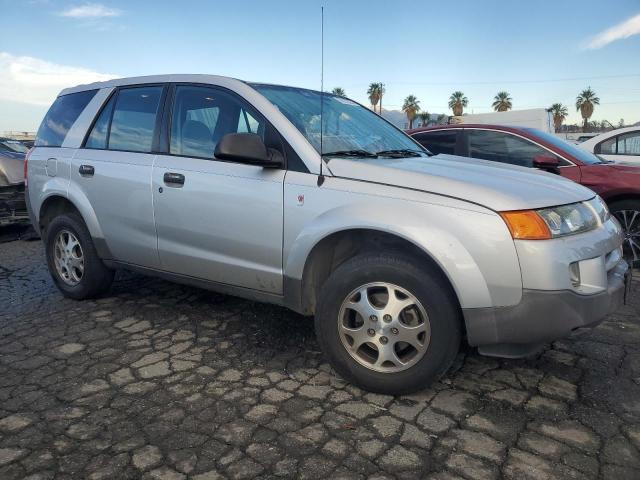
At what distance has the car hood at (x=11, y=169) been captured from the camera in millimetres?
7176

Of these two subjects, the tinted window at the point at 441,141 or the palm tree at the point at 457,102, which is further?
the palm tree at the point at 457,102

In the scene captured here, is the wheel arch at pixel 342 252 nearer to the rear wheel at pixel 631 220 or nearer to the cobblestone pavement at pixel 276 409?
the cobblestone pavement at pixel 276 409

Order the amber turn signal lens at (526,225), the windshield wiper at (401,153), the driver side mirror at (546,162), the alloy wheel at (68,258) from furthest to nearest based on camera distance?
the driver side mirror at (546,162) → the alloy wheel at (68,258) → the windshield wiper at (401,153) → the amber turn signal lens at (526,225)

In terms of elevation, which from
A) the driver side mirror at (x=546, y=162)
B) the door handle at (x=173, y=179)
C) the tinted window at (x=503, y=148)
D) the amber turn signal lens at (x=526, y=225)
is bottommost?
the amber turn signal lens at (x=526, y=225)

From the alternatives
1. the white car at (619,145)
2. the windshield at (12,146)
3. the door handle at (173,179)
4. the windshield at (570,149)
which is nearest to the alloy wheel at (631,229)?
the windshield at (570,149)

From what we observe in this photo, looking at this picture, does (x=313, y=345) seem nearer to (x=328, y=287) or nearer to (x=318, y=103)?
(x=328, y=287)

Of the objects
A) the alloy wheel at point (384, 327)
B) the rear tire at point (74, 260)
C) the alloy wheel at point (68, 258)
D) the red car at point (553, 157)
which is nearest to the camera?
the alloy wheel at point (384, 327)

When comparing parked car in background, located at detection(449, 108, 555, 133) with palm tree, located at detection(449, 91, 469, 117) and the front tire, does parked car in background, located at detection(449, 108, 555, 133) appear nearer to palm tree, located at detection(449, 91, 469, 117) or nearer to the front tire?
the front tire

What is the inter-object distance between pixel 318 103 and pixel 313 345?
171cm

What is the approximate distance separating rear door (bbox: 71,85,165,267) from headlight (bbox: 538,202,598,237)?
2.56m

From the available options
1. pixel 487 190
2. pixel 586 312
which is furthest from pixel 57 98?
pixel 586 312

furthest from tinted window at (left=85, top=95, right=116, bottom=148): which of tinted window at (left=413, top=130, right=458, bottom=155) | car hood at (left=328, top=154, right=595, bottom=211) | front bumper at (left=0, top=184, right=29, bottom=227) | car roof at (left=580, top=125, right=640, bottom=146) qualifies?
car roof at (left=580, top=125, right=640, bottom=146)

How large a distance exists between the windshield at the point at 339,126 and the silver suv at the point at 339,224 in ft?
0.06

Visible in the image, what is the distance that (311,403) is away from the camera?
269cm
